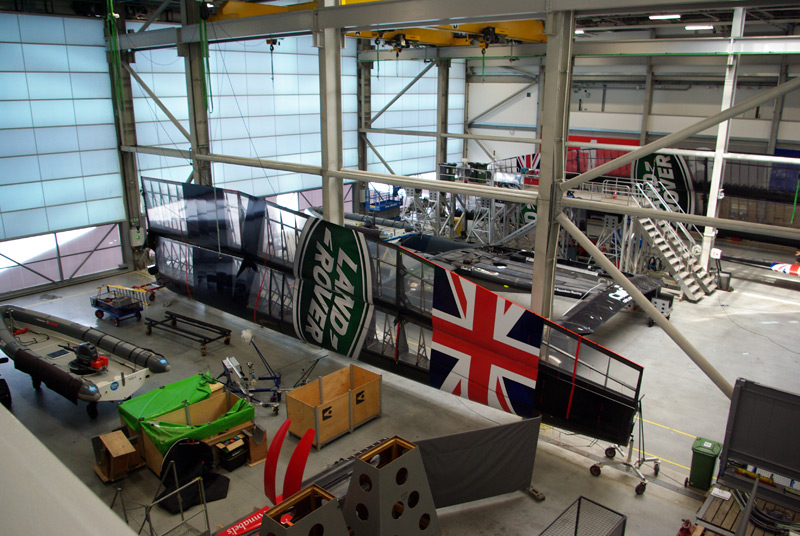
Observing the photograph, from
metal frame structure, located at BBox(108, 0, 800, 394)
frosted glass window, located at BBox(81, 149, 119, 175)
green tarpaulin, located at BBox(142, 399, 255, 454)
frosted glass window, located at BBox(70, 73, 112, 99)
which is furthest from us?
frosted glass window, located at BBox(81, 149, 119, 175)

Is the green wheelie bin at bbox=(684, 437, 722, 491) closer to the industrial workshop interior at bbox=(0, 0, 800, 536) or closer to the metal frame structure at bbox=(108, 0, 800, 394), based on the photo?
the industrial workshop interior at bbox=(0, 0, 800, 536)

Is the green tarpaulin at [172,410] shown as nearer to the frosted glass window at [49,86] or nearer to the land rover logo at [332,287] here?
the land rover logo at [332,287]

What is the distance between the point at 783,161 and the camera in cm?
1805

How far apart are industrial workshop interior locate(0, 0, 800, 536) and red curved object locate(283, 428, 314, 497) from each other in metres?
0.04

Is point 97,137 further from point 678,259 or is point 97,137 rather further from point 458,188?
point 678,259

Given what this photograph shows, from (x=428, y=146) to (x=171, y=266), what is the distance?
19.5m

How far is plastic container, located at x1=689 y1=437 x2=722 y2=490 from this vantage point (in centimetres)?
996

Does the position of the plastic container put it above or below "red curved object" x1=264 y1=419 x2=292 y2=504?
below

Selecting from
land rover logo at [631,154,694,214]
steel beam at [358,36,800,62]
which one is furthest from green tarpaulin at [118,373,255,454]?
land rover logo at [631,154,694,214]

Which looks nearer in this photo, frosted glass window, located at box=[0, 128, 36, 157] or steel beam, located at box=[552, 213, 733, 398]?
steel beam, located at box=[552, 213, 733, 398]

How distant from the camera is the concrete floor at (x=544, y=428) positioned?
9.84 m

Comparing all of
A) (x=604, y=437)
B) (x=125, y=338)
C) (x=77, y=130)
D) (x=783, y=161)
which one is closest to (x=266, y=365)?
(x=125, y=338)

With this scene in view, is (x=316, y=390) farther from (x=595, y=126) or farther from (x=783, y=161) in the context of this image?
(x=595, y=126)

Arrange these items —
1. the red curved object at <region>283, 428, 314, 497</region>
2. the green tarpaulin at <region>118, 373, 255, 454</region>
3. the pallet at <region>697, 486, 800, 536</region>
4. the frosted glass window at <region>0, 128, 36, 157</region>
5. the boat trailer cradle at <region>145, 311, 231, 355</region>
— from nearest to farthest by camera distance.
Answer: the red curved object at <region>283, 428, 314, 497</region> < the pallet at <region>697, 486, 800, 536</region> < the green tarpaulin at <region>118, 373, 255, 454</region> < the boat trailer cradle at <region>145, 311, 231, 355</region> < the frosted glass window at <region>0, 128, 36, 157</region>
